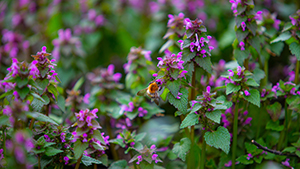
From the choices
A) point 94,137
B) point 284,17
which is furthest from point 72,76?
point 284,17

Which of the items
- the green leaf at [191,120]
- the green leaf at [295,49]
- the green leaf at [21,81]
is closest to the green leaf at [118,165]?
the green leaf at [191,120]

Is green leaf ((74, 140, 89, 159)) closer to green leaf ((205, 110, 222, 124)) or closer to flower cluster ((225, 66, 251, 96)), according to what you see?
green leaf ((205, 110, 222, 124))

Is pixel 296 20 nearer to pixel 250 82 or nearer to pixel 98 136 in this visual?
pixel 250 82

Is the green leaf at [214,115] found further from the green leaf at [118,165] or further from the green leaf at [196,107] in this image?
the green leaf at [118,165]

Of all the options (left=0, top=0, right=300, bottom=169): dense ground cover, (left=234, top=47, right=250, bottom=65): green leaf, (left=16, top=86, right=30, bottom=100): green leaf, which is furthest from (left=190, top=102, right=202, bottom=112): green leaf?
(left=16, top=86, right=30, bottom=100): green leaf

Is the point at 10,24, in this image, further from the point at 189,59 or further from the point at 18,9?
the point at 189,59

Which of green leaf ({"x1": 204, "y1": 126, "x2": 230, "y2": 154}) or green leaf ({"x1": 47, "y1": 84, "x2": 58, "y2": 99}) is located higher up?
green leaf ({"x1": 47, "y1": 84, "x2": 58, "y2": 99})

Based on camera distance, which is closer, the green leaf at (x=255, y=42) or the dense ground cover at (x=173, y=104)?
the dense ground cover at (x=173, y=104)
